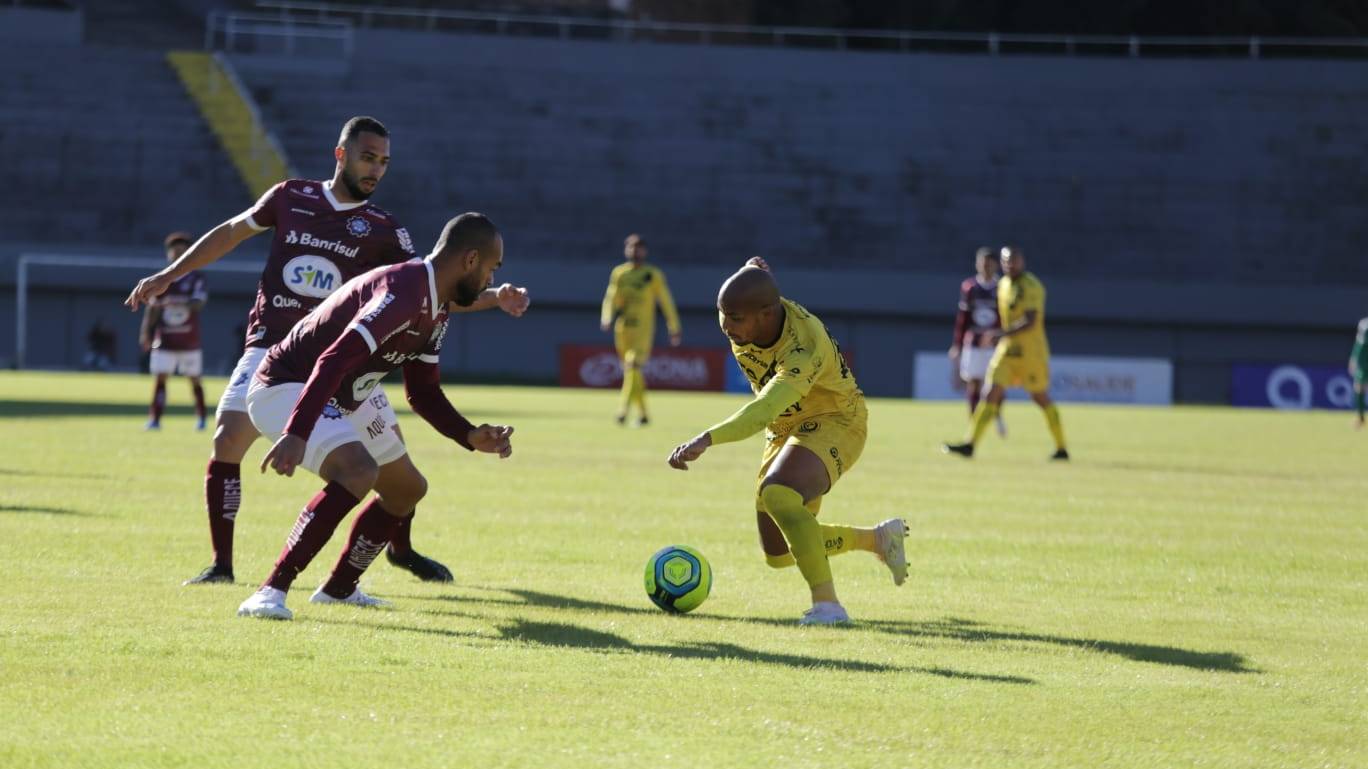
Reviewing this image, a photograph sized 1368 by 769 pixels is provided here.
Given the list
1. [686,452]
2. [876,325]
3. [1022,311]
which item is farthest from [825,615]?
[876,325]

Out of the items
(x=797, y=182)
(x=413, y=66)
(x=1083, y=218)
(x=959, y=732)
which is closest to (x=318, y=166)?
(x=413, y=66)

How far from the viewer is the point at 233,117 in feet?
147

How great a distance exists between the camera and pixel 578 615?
313 inches

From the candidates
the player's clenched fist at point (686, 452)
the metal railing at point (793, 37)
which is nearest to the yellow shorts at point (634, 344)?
the player's clenched fist at point (686, 452)

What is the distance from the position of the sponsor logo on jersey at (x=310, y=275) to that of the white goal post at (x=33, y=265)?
1327 inches

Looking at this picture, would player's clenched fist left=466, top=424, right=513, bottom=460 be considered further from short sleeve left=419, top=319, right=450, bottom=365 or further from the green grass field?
the green grass field

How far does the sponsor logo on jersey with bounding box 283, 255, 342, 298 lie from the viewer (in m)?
8.41

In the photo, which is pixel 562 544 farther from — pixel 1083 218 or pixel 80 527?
pixel 1083 218

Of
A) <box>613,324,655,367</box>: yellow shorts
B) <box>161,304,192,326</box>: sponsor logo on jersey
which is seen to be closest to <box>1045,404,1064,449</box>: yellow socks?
<box>613,324,655,367</box>: yellow shorts

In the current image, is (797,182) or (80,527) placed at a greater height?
(797,182)

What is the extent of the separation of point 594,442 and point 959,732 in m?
15.5

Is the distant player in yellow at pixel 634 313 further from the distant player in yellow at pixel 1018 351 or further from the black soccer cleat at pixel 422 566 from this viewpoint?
the black soccer cleat at pixel 422 566

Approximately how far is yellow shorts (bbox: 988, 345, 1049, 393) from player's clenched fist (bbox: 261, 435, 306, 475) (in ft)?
46.3

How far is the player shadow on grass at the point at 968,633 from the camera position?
7.18m
